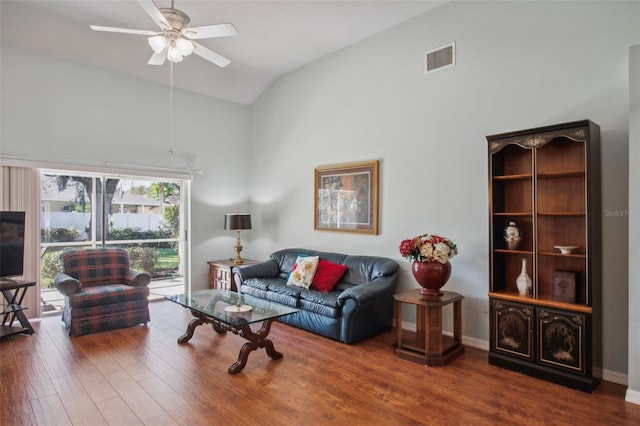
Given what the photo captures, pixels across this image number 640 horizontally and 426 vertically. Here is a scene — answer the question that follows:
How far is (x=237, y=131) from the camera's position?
6508mm

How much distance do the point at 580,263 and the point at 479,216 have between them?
3.14 feet

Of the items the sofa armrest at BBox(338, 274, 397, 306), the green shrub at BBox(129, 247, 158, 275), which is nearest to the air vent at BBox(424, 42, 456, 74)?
the sofa armrest at BBox(338, 274, 397, 306)

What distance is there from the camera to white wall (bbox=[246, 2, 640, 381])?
2.97 meters

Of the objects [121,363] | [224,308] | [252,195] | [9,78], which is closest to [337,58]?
[252,195]

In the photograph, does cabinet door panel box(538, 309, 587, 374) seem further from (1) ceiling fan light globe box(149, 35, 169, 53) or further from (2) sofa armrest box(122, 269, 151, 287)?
(2) sofa armrest box(122, 269, 151, 287)

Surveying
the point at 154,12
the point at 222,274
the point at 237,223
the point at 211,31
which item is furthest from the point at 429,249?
the point at 222,274

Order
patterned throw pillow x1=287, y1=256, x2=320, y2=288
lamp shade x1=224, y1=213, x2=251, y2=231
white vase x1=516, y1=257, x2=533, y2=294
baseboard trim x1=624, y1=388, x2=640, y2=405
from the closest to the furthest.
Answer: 1. baseboard trim x1=624, y1=388, x2=640, y2=405
2. white vase x1=516, y1=257, x2=533, y2=294
3. patterned throw pillow x1=287, y1=256, x2=320, y2=288
4. lamp shade x1=224, y1=213, x2=251, y2=231

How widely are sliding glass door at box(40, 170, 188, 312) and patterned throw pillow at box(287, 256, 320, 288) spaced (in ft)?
7.44

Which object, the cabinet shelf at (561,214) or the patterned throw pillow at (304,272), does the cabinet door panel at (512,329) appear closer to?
the cabinet shelf at (561,214)

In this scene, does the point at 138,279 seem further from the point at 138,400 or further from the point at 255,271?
the point at 138,400

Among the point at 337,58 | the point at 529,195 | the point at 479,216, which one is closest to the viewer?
the point at 529,195

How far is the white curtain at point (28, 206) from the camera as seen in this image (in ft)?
14.1

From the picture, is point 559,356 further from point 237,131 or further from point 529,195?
point 237,131

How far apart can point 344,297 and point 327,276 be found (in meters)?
0.75
